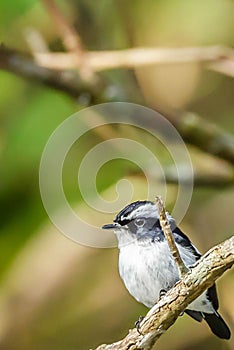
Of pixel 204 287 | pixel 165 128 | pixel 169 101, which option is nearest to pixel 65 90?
pixel 165 128

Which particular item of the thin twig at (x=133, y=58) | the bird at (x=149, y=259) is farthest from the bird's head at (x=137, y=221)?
the thin twig at (x=133, y=58)

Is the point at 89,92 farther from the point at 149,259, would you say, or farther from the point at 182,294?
the point at 182,294

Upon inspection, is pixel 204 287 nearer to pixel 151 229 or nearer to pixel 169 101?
pixel 151 229

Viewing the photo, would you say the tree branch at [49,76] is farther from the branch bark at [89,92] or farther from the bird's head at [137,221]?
the bird's head at [137,221]

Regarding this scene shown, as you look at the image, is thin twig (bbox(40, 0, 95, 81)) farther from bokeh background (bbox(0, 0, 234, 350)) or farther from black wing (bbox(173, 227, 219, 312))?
black wing (bbox(173, 227, 219, 312))

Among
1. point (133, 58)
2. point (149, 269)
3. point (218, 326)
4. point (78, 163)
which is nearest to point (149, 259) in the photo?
point (149, 269)

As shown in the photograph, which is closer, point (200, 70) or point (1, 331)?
point (1, 331)

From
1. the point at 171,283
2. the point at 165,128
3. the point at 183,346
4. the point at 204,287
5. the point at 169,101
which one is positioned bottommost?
the point at 204,287
